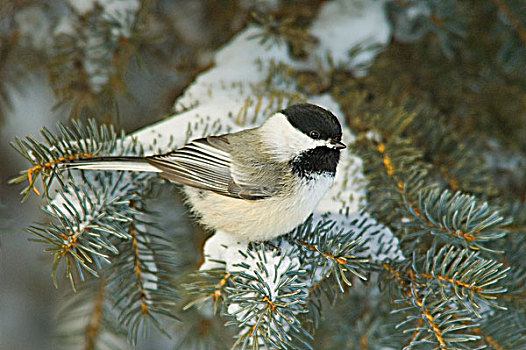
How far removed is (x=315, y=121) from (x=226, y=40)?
79 cm

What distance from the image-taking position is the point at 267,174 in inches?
50.7

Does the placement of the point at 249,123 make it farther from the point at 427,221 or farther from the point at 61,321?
the point at 61,321

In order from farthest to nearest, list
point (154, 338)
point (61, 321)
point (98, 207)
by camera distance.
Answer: point (154, 338) < point (61, 321) < point (98, 207)

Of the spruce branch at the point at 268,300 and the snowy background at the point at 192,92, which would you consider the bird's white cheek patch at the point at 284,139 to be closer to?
A: the snowy background at the point at 192,92

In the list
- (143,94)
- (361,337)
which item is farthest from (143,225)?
(143,94)

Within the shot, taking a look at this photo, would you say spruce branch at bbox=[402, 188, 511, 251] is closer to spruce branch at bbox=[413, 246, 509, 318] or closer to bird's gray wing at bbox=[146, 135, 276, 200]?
spruce branch at bbox=[413, 246, 509, 318]

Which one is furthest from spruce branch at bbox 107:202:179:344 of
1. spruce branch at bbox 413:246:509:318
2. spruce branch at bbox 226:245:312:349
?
spruce branch at bbox 413:246:509:318

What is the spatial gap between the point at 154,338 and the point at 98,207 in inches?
63.1

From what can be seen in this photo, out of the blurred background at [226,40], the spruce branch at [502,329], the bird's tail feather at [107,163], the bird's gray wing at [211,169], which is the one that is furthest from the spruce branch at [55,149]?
the spruce branch at [502,329]

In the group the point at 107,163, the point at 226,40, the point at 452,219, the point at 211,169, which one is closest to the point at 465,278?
the point at 452,219

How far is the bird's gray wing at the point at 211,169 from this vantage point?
126 centimetres

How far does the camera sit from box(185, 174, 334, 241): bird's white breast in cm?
122

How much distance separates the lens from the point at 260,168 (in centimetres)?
131

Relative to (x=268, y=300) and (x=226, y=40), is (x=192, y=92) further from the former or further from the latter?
(x=268, y=300)
